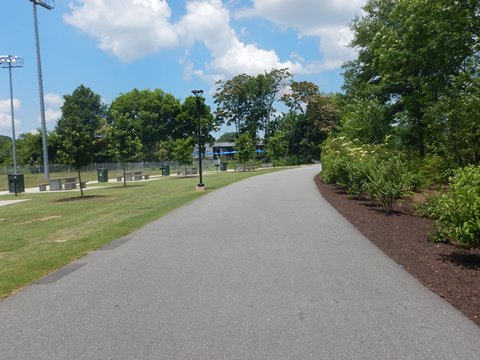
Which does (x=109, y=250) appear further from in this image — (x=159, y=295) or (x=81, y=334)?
(x=81, y=334)

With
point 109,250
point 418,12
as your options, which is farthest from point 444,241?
point 418,12

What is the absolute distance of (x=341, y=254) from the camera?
6.96 meters

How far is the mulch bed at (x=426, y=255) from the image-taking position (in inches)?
191

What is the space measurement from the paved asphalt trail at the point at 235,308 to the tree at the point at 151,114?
7359 cm

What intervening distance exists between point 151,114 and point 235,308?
77494 millimetres

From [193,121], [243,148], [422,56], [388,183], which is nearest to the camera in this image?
[388,183]

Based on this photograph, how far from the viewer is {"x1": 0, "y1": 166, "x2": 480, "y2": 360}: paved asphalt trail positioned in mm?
3547

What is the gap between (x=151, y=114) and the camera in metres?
78.9

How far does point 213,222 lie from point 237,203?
4.33 metres

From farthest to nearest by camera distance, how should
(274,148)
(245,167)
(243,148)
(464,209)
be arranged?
(274,148), (243,148), (245,167), (464,209)

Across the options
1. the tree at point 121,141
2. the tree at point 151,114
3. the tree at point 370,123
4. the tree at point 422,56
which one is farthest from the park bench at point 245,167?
the tree at point 151,114

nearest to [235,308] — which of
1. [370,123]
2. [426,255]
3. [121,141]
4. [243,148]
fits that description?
[426,255]

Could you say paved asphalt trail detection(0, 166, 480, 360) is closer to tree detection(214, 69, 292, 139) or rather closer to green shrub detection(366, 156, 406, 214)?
green shrub detection(366, 156, 406, 214)

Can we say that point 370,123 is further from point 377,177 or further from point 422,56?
point 377,177
